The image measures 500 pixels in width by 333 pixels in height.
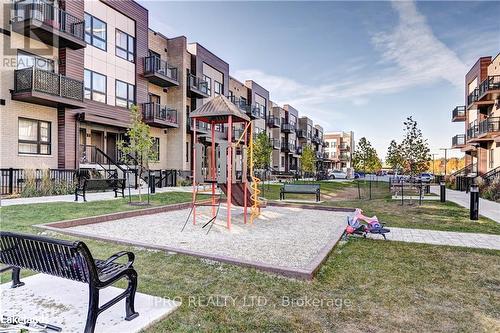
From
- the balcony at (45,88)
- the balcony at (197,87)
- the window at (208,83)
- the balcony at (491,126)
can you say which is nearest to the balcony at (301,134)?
the window at (208,83)

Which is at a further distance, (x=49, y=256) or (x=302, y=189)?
(x=302, y=189)

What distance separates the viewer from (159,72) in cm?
2573

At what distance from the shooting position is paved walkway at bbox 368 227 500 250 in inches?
279

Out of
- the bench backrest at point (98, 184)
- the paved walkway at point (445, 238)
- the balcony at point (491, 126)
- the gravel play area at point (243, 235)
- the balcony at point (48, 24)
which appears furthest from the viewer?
the balcony at point (491, 126)

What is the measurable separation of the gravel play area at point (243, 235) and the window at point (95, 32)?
1618cm

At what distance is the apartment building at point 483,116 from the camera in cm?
2775

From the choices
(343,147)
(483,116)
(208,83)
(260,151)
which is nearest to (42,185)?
(260,151)

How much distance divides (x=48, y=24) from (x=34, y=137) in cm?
613

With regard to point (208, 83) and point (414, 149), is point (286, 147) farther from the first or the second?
point (414, 149)

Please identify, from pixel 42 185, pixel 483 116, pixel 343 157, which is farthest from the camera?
pixel 343 157

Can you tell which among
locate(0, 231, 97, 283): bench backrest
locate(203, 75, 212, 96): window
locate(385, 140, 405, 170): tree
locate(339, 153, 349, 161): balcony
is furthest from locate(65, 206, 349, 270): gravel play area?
locate(339, 153, 349, 161): balcony

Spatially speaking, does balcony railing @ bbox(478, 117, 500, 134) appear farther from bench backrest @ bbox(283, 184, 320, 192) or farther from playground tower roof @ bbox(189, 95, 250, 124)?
playground tower roof @ bbox(189, 95, 250, 124)

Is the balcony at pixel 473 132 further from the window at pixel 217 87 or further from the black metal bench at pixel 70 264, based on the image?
the black metal bench at pixel 70 264

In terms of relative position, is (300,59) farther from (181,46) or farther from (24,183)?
(24,183)
